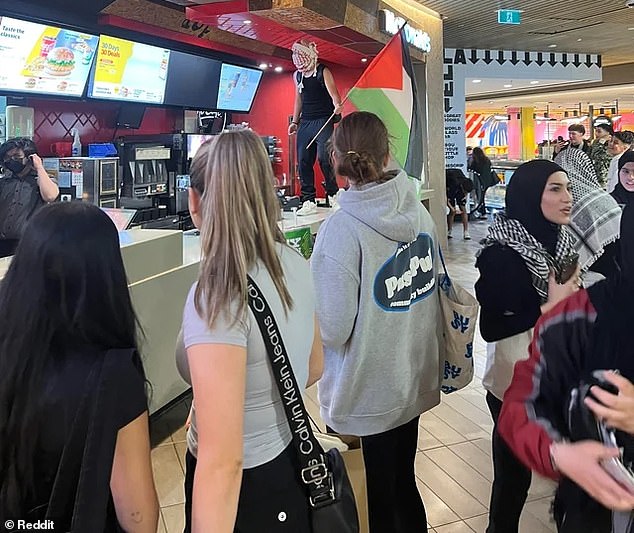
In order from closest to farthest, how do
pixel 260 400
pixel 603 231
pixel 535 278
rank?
pixel 260 400 < pixel 535 278 < pixel 603 231

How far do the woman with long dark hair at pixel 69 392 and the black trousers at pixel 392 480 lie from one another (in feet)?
3.02

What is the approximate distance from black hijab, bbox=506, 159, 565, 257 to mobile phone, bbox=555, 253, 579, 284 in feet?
0.17

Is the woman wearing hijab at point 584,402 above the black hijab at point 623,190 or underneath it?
underneath

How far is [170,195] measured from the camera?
6578mm

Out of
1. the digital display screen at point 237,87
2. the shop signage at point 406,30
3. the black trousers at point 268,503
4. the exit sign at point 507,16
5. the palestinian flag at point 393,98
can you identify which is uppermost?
the exit sign at point 507,16

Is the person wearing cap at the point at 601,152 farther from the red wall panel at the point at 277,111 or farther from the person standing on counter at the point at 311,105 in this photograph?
the red wall panel at the point at 277,111

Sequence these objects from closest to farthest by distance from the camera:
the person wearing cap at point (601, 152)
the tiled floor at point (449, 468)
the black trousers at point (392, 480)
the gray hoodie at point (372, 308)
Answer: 1. the gray hoodie at point (372, 308)
2. the black trousers at point (392, 480)
3. the tiled floor at point (449, 468)
4. the person wearing cap at point (601, 152)

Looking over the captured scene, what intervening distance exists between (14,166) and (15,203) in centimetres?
28

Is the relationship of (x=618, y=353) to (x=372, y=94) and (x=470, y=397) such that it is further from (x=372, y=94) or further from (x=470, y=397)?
(x=470, y=397)

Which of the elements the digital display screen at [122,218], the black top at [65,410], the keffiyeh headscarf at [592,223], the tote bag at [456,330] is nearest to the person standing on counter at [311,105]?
the digital display screen at [122,218]

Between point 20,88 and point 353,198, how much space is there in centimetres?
423

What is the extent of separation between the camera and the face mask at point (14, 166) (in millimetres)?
4121

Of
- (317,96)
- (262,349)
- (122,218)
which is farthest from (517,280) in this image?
(317,96)

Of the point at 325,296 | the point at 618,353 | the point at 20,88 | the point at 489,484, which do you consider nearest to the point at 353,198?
the point at 325,296
